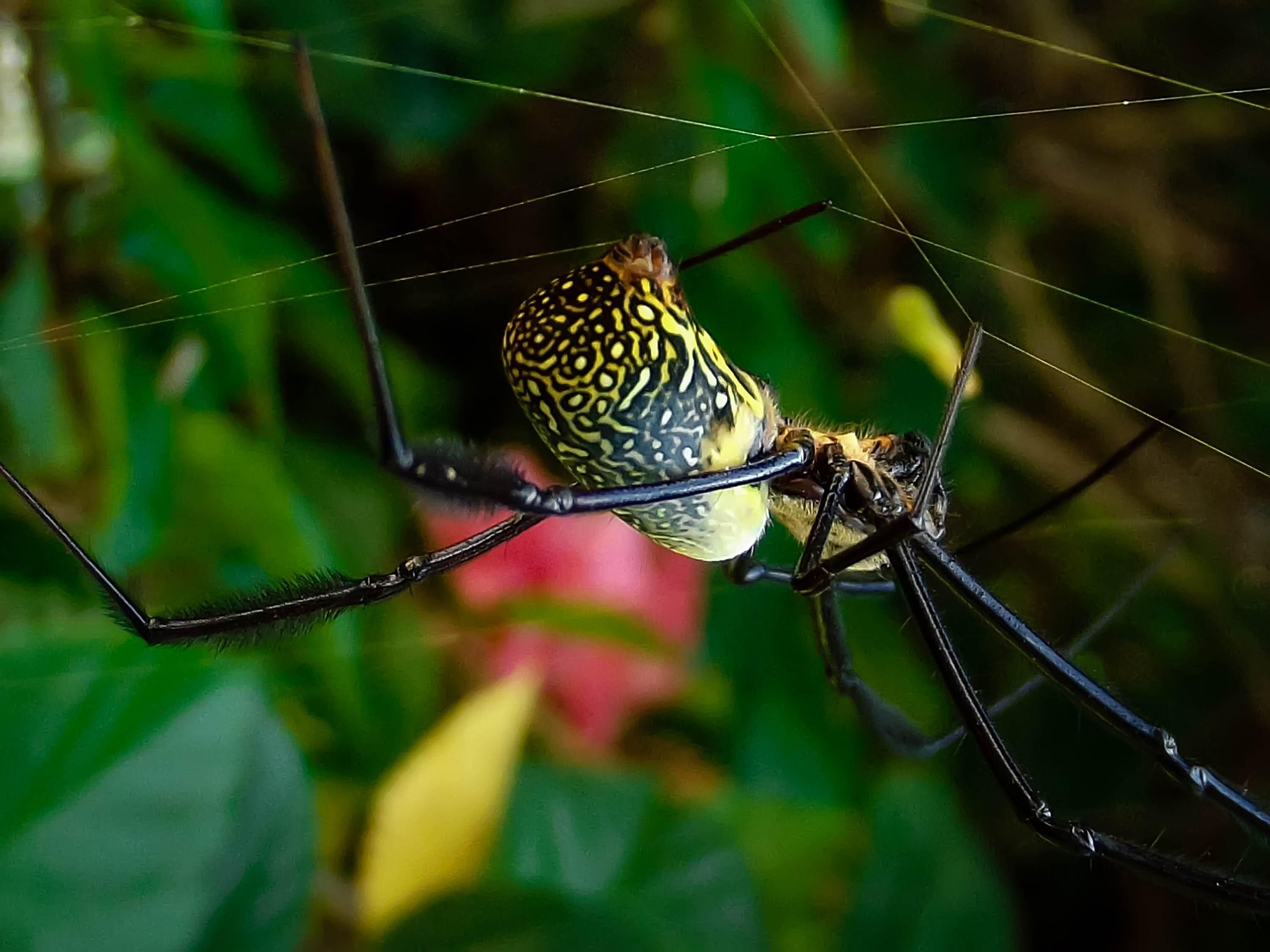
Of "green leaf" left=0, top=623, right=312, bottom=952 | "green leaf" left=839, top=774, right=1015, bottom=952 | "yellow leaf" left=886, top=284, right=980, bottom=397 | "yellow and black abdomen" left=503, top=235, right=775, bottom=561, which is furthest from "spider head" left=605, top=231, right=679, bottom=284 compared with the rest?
"green leaf" left=839, top=774, right=1015, bottom=952

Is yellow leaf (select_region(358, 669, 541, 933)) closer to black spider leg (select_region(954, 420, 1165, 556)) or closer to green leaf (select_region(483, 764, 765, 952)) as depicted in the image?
green leaf (select_region(483, 764, 765, 952))

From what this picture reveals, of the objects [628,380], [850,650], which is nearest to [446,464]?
[628,380]

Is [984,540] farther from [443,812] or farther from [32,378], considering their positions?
[32,378]

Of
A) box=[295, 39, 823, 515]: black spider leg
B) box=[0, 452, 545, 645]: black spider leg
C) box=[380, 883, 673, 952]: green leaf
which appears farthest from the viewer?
box=[380, 883, 673, 952]: green leaf

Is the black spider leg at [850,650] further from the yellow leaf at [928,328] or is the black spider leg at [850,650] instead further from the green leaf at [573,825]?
the green leaf at [573,825]

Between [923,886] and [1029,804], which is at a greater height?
[1029,804]

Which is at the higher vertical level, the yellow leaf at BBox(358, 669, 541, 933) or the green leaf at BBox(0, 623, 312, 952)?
the green leaf at BBox(0, 623, 312, 952)

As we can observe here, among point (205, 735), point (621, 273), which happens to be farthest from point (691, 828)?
point (621, 273)

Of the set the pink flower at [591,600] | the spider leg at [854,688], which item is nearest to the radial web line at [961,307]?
the spider leg at [854,688]
